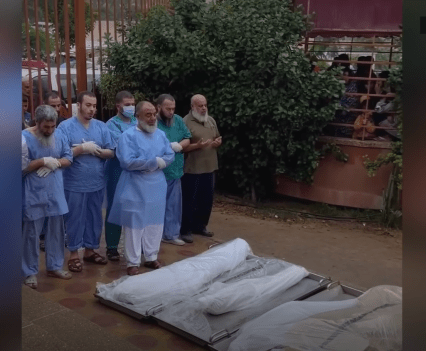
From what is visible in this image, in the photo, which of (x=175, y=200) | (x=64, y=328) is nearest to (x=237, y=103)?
(x=175, y=200)

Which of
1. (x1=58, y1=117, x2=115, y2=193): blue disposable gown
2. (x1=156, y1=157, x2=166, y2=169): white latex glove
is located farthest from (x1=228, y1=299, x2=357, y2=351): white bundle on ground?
(x1=58, y1=117, x2=115, y2=193): blue disposable gown

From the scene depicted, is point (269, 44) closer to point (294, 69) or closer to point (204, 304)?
point (294, 69)

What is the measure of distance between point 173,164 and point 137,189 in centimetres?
85

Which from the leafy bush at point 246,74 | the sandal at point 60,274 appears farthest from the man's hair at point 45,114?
the leafy bush at point 246,74

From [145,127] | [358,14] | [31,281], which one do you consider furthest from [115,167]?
[358,14]

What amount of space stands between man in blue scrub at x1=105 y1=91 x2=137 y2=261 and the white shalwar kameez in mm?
332

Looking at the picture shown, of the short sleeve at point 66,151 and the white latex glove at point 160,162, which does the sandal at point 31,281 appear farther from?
the white latex glove at point 160,162

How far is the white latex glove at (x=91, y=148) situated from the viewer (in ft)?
16.2

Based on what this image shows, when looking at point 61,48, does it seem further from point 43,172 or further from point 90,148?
point 43,172

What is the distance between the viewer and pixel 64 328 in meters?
3.30

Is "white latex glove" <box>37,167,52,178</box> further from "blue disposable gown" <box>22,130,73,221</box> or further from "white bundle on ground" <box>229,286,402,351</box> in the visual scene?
"white bundle on ground" <box>229,286,402,351</box>

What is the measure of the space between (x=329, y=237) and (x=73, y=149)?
306 centimetres

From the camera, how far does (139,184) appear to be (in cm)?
502

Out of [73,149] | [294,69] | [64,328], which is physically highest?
[294,69]
